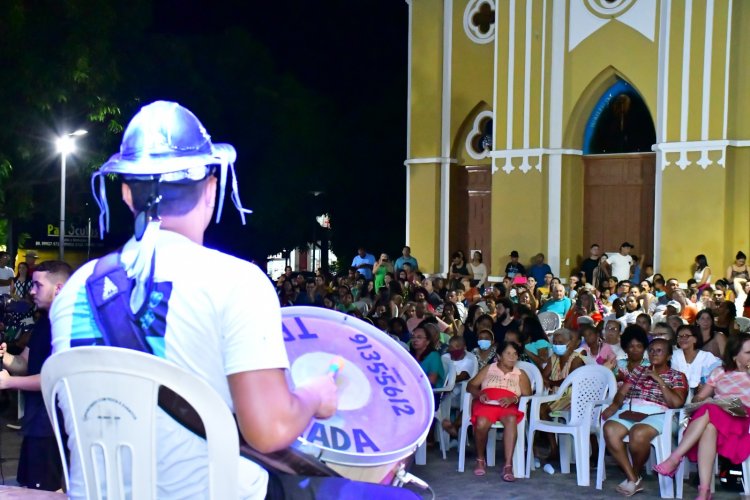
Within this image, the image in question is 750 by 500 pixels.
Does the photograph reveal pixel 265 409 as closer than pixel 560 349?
Yes

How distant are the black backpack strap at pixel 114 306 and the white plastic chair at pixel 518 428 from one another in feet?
22.8

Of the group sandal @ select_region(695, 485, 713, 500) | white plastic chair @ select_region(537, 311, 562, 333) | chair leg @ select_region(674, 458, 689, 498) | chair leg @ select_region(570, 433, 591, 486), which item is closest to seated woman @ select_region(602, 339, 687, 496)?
chair leg @ select_region(570, 433, 591, 486)

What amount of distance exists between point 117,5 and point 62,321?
22.2 metres

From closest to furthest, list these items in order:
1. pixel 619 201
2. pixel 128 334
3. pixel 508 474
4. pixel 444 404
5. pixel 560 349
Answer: pixel 128 334 → pixel 508 474 → pixel 444 404 → pixel 560 349 → pixel 619 201

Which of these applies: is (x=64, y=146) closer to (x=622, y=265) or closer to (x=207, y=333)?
(x=622, y=265)

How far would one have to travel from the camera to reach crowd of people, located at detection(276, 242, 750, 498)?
26.6 feet

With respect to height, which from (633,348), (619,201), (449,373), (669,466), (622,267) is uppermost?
(619,201)

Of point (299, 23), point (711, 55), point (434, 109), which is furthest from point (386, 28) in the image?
point (711, 55)

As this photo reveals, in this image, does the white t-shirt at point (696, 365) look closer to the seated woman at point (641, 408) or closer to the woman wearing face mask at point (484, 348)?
the seated woman at point (641, 408)

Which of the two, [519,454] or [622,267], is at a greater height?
[622,267]

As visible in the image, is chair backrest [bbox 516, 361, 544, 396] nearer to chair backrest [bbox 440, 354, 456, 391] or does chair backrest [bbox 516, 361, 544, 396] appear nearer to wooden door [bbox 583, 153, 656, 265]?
chair backrest [bbox 440, 354, 456, 391]

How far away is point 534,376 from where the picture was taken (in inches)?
372

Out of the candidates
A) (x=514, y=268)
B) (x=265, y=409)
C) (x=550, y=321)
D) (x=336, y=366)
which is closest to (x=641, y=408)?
(x=550, y=321)

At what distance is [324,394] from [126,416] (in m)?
0.45
